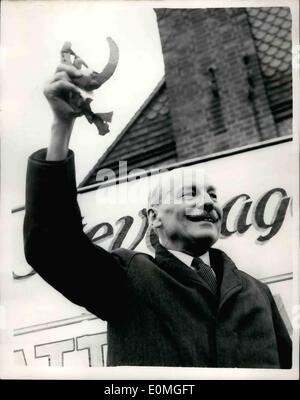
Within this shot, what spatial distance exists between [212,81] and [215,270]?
59.7 inches

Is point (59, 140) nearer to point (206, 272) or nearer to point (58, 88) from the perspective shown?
point (58, 88)

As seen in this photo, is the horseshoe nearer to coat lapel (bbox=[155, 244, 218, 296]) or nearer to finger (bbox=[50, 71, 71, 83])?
finger (bbox=[50, 71, 71, 83])

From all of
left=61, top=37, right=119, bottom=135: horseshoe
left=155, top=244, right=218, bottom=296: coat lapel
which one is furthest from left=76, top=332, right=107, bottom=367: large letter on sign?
left=61, top=37, right=119, bottom=135: horseshoe

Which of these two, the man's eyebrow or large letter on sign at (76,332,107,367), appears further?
the man's eyebrow

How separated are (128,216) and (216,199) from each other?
63 centimetres

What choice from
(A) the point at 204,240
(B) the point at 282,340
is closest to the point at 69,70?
(A) the point at 204,240

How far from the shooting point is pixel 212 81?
168 inches

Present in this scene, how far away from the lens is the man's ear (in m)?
3.77

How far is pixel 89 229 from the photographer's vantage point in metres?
3.87

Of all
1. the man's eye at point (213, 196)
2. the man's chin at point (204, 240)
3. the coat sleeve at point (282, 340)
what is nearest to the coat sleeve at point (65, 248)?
the man's chin at point (204, 240)

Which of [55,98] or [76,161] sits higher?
[55,98]

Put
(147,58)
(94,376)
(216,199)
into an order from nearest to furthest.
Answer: (94,376), (216,199), (147,58)

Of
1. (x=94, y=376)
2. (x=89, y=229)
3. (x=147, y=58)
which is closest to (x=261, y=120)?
(x=147, y=58)
